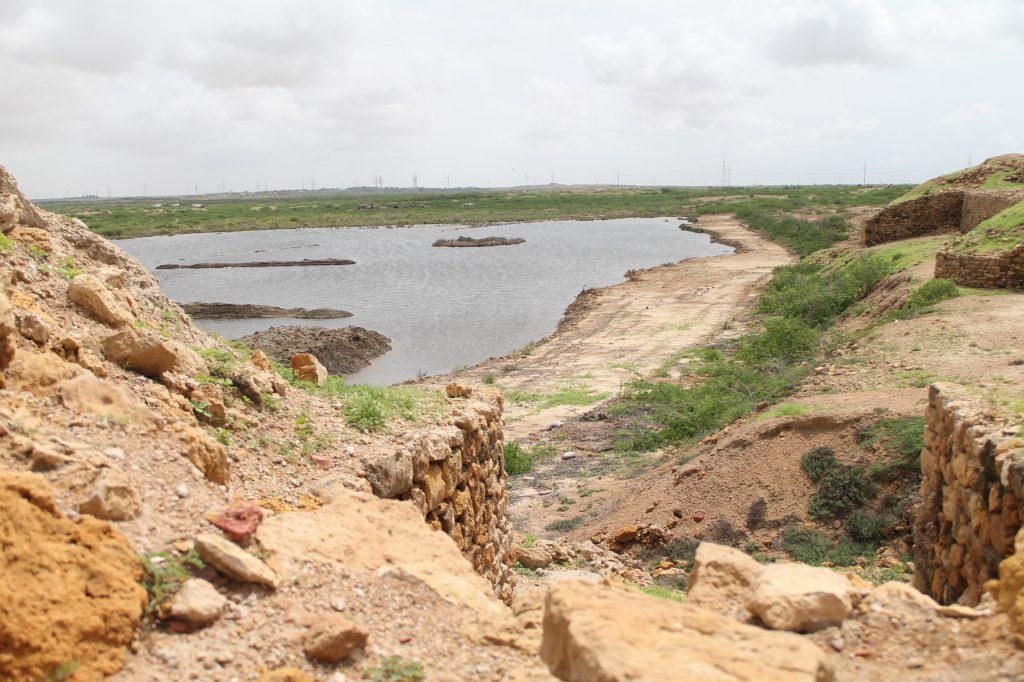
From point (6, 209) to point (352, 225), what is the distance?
8166 cm

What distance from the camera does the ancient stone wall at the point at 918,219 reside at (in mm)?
28031

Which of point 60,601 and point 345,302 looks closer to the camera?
point 60,601

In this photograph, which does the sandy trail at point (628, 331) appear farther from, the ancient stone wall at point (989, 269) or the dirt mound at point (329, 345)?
the ancient stone wall at point (989, 269)

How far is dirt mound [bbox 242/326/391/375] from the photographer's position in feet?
82.2

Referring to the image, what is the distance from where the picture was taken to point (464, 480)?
27.1 ft

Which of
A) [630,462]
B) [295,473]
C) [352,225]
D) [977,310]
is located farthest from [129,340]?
[352,225]

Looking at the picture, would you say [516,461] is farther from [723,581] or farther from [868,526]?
[723,581]

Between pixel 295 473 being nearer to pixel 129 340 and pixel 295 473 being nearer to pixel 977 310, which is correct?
pixel 129 340

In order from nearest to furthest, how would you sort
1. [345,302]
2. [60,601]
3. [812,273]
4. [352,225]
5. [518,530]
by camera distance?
1. [60,601]
2. [518,530]
3. [812,273]
4. [345,302]
5. [352,225]

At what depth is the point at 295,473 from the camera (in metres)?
6.56

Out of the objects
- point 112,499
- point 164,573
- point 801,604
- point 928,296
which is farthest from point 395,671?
point 928,296

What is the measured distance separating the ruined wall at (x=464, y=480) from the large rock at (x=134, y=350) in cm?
181

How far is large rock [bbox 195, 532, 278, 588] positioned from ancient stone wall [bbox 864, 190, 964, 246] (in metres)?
28.2

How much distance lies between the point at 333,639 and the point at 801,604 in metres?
2.44
